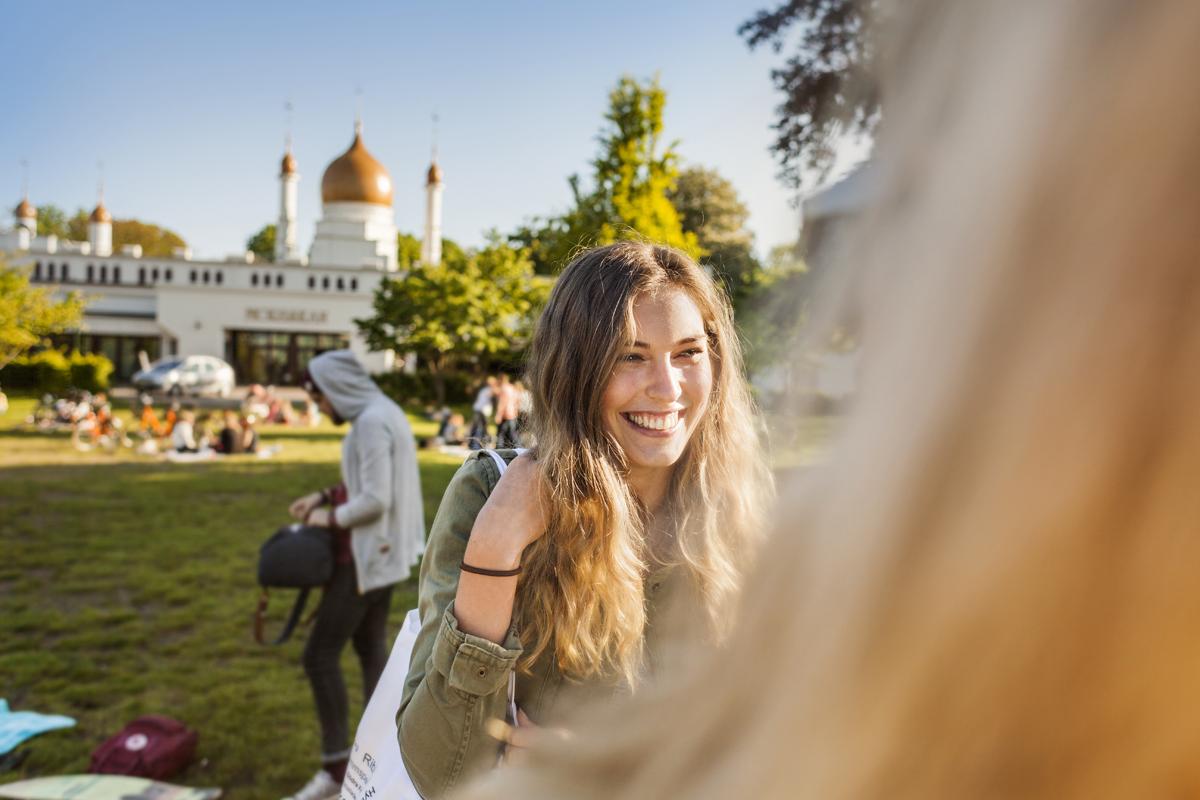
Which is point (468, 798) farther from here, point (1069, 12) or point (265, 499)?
point (265, 499)

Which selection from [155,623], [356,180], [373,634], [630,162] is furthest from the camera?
[356,180]

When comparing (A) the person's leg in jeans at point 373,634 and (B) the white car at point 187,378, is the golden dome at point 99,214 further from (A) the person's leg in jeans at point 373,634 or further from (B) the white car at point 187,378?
(A) the person's leg in jeans at point 373,634

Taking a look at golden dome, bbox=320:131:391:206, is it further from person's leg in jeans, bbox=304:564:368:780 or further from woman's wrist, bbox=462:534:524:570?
woman's wrist, bbox=462:534:524:570

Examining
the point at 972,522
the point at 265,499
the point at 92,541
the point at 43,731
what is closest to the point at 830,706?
the point at 972,522

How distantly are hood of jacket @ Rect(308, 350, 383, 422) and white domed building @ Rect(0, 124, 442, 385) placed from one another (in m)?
40.1

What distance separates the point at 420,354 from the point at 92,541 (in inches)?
992

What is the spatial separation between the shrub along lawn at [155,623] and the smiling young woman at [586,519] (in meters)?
3.54

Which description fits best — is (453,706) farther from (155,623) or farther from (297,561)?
(155,623)

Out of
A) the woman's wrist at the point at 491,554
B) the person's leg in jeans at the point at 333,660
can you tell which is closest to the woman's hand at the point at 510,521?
the woman's wrist at the point at 491,554

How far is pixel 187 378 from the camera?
33.0 meters

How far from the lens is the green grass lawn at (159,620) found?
4.66 m

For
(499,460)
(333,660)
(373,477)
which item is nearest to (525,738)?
(499,460)

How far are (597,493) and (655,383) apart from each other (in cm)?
25

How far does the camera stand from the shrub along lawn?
15.7 ft
